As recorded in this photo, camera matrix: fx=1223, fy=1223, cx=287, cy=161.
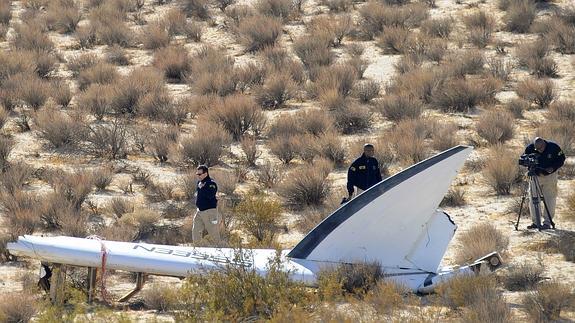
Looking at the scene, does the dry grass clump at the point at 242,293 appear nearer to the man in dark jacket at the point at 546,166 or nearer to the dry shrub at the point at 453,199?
the man in dark jacket at the point at 546,166

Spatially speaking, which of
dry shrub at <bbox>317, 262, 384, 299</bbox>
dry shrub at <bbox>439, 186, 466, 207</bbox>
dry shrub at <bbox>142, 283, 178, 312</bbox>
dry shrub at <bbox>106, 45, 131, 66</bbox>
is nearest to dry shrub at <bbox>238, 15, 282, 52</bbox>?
dry shrub at <bbox>106, 45, 131, 66</bbox>

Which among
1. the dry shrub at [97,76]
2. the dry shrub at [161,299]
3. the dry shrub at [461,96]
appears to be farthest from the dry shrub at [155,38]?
the dry shrub at [161,299]

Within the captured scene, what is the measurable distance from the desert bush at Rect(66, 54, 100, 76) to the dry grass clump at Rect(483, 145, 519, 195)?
1343 centimetres

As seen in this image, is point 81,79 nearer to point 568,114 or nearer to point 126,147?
point 126,147

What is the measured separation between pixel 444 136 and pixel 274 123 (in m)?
4.07

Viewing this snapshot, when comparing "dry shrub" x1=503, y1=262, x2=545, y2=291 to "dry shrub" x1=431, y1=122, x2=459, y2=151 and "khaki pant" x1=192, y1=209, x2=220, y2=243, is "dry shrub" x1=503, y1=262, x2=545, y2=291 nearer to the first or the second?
"khaki pant" x1=192, y1=209, x2=220, y2=243

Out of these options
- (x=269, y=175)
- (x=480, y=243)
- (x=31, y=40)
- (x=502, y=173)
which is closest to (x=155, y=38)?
(x=31, y=40)

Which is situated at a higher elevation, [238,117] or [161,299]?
[238,117]

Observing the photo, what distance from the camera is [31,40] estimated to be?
3431cm

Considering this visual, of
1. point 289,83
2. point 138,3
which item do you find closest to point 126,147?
point 289,83

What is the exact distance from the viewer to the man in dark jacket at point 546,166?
18.8m

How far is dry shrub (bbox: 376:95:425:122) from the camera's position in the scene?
2697cm

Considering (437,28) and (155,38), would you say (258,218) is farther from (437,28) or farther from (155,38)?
(155,38)

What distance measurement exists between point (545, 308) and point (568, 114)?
12.2 metres
